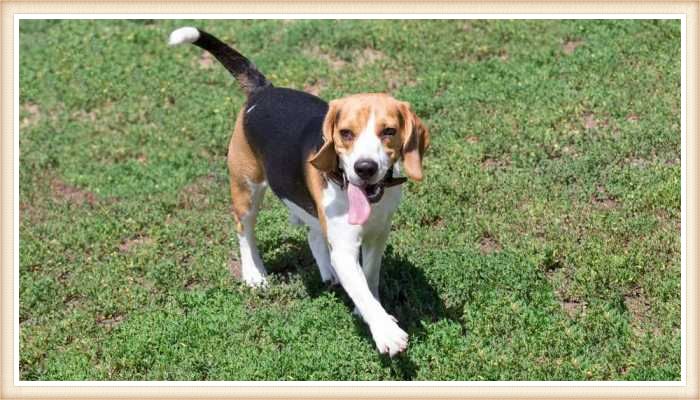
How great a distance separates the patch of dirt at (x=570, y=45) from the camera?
11.6 meters

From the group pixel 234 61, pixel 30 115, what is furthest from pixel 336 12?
pixel 30 115

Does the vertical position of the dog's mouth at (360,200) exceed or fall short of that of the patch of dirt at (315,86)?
it falls short

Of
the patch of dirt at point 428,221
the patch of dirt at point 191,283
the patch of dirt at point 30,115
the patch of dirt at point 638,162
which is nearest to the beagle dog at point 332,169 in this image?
the patch of dirt at point 191,283

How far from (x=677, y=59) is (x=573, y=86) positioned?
1263mm

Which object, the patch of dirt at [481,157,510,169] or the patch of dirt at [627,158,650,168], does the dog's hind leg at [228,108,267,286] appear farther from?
the patch of dirt at [627,158,650,168]

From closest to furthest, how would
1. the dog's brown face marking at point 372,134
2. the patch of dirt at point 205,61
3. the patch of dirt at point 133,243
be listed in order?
the dog's brown face marking at point 372,134 → the patch of dirt at point 133,243 → the patch of dirt at point 205,61

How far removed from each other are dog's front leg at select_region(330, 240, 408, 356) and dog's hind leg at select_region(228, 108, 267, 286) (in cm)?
141

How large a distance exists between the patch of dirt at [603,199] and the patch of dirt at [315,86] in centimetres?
391

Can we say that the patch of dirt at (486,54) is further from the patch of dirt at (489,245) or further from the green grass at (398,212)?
the patch of dirt at (489,245)

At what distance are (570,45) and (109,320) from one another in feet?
21.3

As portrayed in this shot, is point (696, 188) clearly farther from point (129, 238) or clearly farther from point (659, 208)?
point (129, 238)

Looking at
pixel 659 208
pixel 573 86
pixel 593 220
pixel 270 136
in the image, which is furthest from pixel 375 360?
pixel 573 86

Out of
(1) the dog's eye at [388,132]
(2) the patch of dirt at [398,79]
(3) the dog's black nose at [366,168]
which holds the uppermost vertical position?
(2) the patch of dirt at [398,79]

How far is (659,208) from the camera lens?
27.5ft
